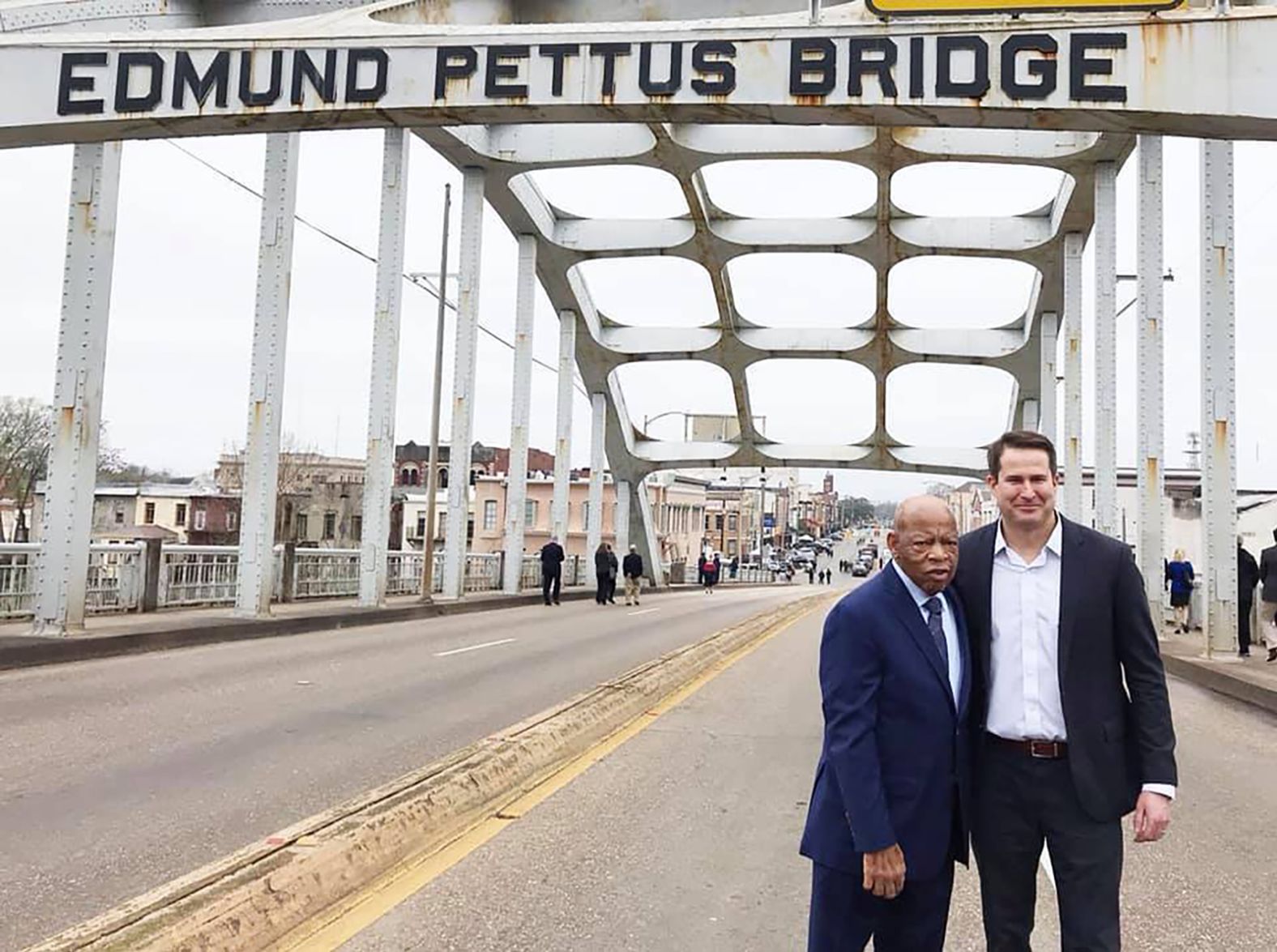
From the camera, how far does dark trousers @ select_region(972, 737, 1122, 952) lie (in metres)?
3.08

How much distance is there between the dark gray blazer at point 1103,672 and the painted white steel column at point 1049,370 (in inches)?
1360

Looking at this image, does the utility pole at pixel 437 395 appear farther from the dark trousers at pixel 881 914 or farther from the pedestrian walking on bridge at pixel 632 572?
the dark trousers at pixel 881 914

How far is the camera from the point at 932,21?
9.95 m

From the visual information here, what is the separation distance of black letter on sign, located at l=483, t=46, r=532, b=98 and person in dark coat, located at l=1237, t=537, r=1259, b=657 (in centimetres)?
1128

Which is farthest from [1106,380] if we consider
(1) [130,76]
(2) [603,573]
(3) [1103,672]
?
(3) [1103,672]

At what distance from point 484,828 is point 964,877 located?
231cm

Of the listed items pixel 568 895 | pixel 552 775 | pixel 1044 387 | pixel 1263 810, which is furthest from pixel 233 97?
pixel 1044 387

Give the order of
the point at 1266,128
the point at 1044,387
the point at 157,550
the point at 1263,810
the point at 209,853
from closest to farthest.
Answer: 1. the point at 209,853
2. the point at 1263,810
3. the point at 1266,128
4. the point at 157,550
5. the point at 1044,387

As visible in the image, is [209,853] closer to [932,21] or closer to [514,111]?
[514,111]

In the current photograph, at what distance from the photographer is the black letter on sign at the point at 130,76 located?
1118cm

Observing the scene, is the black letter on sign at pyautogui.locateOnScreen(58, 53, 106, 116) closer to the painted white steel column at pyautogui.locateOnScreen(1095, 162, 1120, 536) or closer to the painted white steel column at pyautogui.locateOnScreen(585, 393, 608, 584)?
the painted white steel column at pyautogui.locateOnScreen(1095, 162, 1120, 536)

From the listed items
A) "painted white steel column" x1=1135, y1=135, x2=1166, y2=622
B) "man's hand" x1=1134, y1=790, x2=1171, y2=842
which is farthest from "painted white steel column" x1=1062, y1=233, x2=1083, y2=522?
"man's hand" x1=1134, y1=790, x2=1171, y2=842

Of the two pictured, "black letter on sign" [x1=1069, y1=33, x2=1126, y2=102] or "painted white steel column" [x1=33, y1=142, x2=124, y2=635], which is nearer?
"black letter on sign" [x1=1069, y1=33, x2=1126, y2=102]

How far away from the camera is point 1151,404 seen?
18594 millimetres
